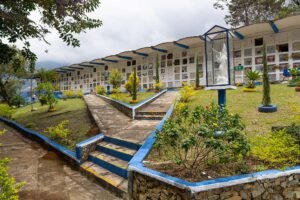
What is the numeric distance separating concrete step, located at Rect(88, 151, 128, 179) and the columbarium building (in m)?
6.89

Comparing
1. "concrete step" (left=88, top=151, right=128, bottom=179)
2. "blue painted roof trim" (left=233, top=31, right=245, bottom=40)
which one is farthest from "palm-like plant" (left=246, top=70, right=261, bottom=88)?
"concrete step" (left=88, top=151, right=128, bottom=179)

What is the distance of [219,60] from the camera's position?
6922 millimetres

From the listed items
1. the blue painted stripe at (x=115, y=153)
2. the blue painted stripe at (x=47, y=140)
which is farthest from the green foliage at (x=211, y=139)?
the blue painted stripe at (x=47, y=140)

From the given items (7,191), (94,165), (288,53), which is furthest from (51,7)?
(288,53)

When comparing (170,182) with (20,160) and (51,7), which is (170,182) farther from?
(51,7)

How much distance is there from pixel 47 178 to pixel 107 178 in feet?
5.27

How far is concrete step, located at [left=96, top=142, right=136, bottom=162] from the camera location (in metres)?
6.28

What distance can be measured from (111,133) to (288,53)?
13955mm

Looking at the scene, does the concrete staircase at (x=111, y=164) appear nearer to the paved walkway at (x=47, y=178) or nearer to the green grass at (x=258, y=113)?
the paved walkway at (x=47, y=178)

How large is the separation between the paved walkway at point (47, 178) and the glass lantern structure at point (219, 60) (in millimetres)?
3504

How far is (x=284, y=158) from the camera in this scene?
4309 mm

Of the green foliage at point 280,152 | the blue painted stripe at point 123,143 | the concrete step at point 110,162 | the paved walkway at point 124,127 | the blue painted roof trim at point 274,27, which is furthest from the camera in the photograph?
the blue painted roof trim at point 274,27

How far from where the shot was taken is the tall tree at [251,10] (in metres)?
25.3

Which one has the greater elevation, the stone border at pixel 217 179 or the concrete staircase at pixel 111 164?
the stone border at pixel 217 179
